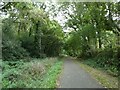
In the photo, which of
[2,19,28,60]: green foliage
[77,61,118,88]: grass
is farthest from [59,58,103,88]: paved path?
Result: [2,19,28,60]: green foliage

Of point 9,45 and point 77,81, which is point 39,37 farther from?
point 77,81

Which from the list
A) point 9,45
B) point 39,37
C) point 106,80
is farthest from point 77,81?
point 39,37

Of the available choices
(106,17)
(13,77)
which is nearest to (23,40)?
(106,17)

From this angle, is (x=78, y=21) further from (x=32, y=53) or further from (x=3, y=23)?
(x=3, y=23)

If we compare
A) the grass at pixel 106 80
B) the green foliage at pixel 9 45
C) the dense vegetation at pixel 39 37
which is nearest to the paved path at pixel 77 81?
the grass at pixel 106 80

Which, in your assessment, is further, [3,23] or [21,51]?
[21,51]

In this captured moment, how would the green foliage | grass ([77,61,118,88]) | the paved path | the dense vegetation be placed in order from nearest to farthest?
the paved path, grass ([77,61,118,88]), the dense vegetation, the green foliage

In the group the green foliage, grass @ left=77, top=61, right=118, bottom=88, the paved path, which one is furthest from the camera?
the green foliage

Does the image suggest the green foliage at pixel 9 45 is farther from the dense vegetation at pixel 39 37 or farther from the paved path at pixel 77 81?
the paved path at pixel 77 81

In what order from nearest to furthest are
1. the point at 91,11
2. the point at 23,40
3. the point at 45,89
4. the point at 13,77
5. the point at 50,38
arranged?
1. the point at 45,89
2. the point at 13,77
3. the point at 91,11
4. the point at 23,40
5. the point at 50,38

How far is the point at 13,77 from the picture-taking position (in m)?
10.3

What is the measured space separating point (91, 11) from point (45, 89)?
10.7 metres

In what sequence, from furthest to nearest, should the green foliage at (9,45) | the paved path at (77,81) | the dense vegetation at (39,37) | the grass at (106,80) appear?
the green foliage at (9,45) < the dense vegetation at (39,37) < the grass at (106,80) < the paved path at (77,81)

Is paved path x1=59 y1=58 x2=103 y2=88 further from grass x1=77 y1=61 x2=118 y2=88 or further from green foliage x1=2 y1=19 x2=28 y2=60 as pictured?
green foliage x1=2 y1=19 x2=28 y2=60
